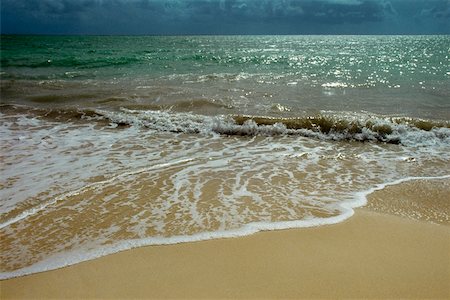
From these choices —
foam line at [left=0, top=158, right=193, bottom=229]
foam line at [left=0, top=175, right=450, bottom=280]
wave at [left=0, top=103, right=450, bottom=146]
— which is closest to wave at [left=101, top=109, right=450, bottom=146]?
wave at [left=0, top=103, right=450, bottom=146]

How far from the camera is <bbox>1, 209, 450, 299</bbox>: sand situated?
293cm

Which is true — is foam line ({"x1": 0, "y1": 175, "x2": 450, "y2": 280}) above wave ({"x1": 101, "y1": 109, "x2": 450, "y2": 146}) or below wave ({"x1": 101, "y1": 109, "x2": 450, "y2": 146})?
below

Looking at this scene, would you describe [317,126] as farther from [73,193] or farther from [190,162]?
[73,193]

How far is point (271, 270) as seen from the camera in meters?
3.18

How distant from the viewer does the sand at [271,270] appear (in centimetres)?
293

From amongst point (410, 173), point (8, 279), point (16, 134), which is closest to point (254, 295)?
point (8, 279)

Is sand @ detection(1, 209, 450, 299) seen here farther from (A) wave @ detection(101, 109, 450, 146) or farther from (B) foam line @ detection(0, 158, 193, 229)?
(A) wave @ detection(101, 109, 450, 146)

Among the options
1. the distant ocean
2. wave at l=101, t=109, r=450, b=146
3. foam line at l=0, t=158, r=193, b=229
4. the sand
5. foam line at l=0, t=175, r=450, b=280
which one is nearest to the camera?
the sand

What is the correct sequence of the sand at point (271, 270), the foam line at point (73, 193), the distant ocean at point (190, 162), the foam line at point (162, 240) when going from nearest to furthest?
the sand at point (271, 270) → the foam line at point (162, 240) → the distant ocean at point (190, 162) → the foam line at point (73, 193)

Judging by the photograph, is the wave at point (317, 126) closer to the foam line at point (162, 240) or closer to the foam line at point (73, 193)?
the foam line at point (73, 193)

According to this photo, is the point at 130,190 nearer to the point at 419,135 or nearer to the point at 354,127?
the point at 354,127

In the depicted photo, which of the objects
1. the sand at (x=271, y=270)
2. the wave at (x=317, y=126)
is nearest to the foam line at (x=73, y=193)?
the sand at (x=271, y=270)

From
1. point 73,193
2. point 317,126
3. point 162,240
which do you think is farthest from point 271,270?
point 317,126

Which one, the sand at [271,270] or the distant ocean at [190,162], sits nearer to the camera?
the sand at [271,270]
